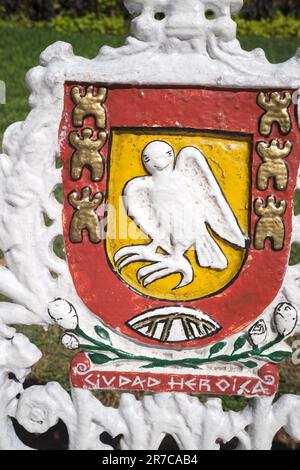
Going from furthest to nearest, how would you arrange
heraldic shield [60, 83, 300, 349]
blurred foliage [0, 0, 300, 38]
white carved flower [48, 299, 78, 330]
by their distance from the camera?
blurred foliage [0, 0, 300, 38]
white carved flower [48, 299, 78, 330]
heraldic shield [60, 83, 300, 349]

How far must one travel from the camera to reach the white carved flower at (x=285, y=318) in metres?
2.19

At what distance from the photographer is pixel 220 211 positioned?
2160mm

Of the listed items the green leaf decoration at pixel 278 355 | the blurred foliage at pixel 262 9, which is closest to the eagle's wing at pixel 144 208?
the green leaf decoration at pixel 278 355

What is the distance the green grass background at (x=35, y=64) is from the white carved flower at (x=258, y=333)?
95 centimetres

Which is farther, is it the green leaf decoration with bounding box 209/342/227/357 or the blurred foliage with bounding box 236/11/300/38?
the blurred foliage with bounding box 236/11/300/38

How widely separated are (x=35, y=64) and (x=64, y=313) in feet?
14.4

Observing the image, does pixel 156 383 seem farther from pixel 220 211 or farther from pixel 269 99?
pixel 269 99

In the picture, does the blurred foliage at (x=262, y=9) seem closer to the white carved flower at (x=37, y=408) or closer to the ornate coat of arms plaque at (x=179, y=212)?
the ornate coat of arms plaque at (x=179, y=212)

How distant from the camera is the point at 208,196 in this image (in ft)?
7.08

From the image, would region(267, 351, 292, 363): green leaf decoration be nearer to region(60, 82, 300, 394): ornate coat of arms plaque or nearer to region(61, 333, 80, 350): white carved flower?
region(60, 82, 300, 394): ornate coat of arms plaque

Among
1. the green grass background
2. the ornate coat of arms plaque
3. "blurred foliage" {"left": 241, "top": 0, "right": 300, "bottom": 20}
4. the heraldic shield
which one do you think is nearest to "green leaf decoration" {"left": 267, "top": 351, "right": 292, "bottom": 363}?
the ornate coat of arms plaque

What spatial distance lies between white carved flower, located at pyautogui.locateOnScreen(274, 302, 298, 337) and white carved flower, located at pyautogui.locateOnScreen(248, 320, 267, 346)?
4cm

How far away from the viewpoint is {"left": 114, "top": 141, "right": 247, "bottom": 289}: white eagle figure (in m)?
2.14

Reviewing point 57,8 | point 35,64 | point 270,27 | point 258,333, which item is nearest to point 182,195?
point 258,333
